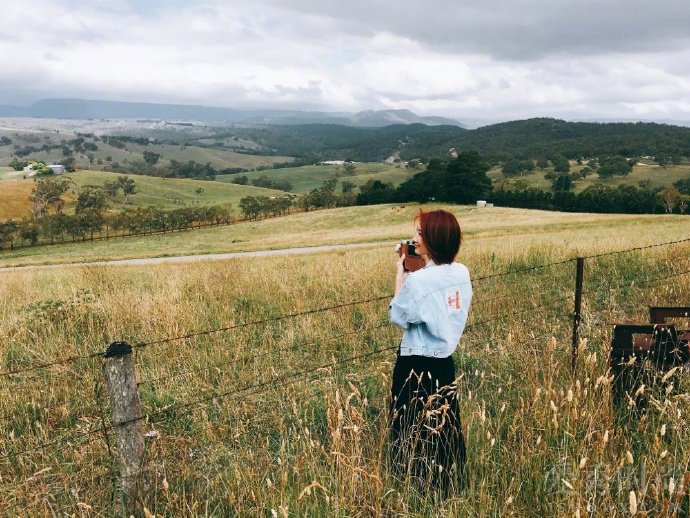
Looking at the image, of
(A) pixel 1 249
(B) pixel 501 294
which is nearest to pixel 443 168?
(A) pixel 1 249

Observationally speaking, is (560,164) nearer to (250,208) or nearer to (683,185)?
(683,185)

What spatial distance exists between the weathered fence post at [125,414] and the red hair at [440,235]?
80.4 inches

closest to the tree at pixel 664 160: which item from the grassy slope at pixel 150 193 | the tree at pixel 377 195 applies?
the tree at pixel 377 195

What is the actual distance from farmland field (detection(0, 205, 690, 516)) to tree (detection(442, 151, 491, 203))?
2914 inches

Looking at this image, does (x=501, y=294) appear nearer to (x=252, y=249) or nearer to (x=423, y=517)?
(x=423, y=517)

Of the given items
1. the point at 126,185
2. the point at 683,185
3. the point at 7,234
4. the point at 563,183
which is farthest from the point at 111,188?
the point at 683,185

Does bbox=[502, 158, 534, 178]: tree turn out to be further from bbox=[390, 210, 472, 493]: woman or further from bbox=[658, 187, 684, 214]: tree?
bbox=[390, 210, 472, 493]: woman

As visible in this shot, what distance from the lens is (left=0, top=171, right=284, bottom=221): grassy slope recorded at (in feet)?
358

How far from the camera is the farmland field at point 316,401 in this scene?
10.4ft

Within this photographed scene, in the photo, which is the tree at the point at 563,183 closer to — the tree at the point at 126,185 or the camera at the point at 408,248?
the tree at the point at 126,185

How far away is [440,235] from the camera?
11.4 ft

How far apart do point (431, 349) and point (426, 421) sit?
0.52m

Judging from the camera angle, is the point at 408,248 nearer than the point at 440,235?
No

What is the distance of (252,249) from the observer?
141ft
